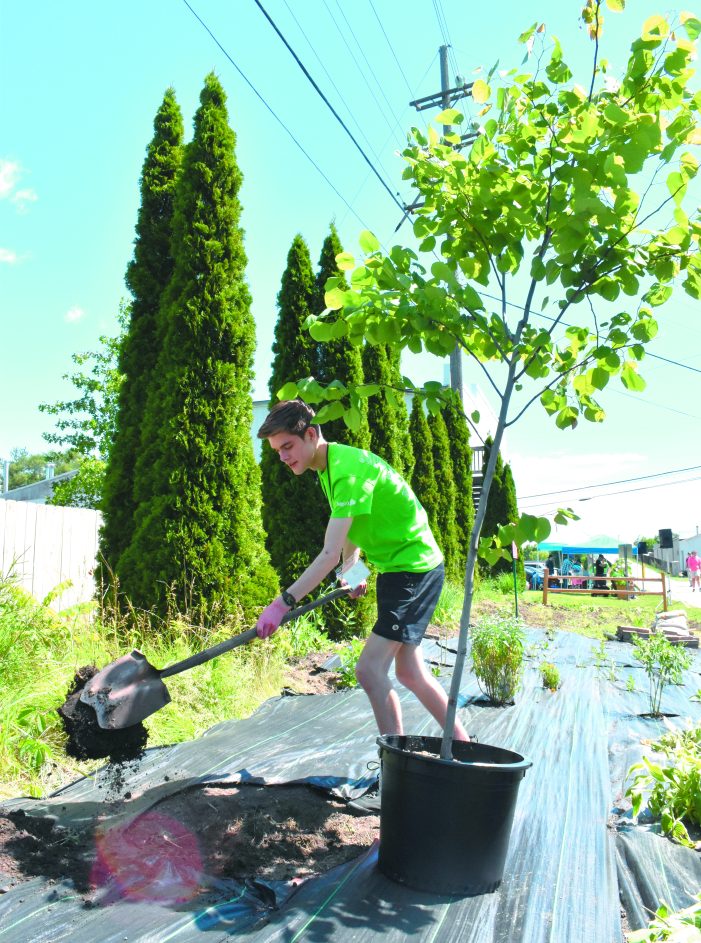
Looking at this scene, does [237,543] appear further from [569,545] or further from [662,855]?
[569,545]

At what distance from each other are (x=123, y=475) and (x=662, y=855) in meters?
5.36

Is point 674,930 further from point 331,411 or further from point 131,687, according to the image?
point 131,687

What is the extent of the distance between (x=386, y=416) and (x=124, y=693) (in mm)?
6807

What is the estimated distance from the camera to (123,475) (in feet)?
21.5

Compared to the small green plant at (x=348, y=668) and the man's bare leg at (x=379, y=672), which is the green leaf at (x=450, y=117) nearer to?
the man's bare leg at (x=379, y=672)

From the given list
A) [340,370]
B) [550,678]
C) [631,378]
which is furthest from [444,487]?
[631,378]

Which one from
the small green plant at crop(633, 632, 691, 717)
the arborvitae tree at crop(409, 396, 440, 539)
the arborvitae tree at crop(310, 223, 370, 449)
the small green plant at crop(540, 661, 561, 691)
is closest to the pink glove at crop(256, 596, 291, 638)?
the small green plant at crop(633, 632, 691, 717)

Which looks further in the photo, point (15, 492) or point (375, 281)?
point (15, 492)

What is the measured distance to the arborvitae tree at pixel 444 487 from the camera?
14.7 metres

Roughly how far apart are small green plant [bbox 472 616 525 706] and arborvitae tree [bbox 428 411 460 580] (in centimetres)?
915

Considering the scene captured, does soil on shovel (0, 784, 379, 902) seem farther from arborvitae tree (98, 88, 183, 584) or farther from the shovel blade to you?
arborvitae tree (98, 88, 183, 584)

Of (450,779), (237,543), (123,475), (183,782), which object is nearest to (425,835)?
(450,779)

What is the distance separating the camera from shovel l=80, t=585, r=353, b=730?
8.84 feet

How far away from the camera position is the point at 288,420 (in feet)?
9.13
